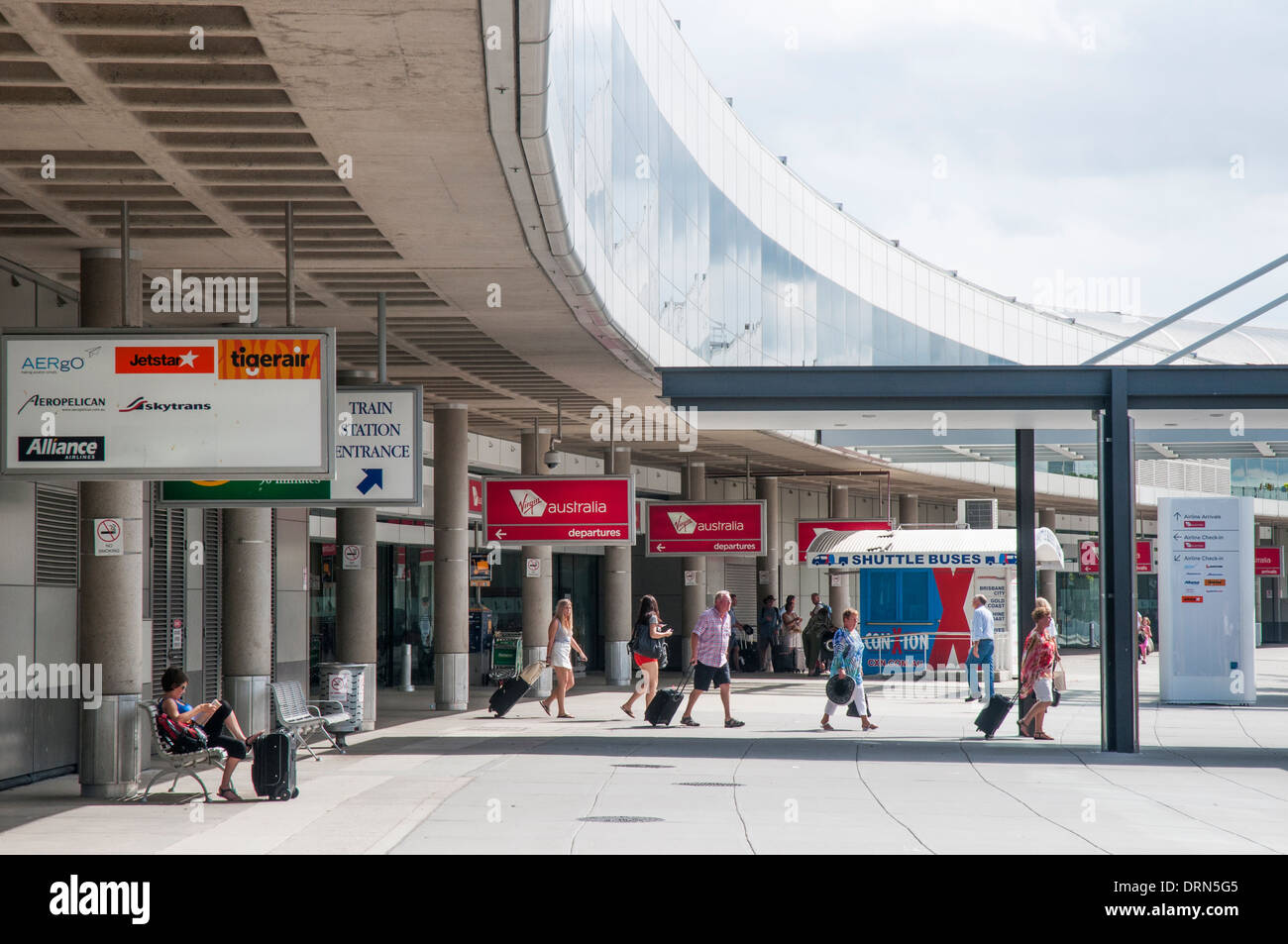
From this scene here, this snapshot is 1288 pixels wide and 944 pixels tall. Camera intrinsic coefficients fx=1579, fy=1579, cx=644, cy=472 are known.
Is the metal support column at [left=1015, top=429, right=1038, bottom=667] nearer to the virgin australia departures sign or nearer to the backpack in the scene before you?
the virgin australia departures sign

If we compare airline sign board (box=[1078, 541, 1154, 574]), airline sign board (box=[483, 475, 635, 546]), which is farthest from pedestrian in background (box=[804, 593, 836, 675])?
airline sign board (box=[1078, 541, 1154, 574])

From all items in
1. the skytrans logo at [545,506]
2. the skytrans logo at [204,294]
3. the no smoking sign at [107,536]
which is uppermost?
the skytrans logo at [204,294]

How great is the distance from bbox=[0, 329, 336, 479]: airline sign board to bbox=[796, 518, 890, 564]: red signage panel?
22.2 metres

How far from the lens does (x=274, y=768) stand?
12.9 meters

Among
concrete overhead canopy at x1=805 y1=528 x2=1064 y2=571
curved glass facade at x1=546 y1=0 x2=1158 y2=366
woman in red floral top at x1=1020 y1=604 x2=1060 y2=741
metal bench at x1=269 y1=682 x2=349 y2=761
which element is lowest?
metal bench at x1=269 y1=682 x2=349 y2=761

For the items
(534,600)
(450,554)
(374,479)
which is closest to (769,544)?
(534,600)

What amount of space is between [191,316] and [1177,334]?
193ft

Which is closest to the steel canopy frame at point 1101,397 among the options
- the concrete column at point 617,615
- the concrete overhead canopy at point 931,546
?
the concrete overhead canopy at point 931,546

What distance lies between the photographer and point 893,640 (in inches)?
1271

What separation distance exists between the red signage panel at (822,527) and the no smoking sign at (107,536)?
68.6 feet

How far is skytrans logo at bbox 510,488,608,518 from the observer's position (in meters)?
23.2

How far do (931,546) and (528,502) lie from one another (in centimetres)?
1016

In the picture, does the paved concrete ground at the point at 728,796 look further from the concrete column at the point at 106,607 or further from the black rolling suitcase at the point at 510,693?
the black rolling suitcase at the point at 510,693

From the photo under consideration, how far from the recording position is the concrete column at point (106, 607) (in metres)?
13.1
